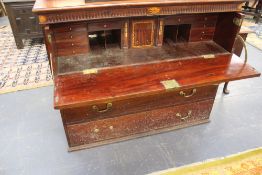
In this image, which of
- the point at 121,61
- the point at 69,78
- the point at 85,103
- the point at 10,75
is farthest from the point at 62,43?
the point at 10,75

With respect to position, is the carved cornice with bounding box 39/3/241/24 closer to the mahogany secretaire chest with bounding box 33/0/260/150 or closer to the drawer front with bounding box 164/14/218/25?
the mahogany secretaire chest with bounding box 33/0/260/150

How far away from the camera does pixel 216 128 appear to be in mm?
1979

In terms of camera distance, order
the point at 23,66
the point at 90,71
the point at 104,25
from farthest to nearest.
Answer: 1. the point at 23,66
2. the point at 104,25
3. the point at 90,71

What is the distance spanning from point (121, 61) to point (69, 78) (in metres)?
0.41

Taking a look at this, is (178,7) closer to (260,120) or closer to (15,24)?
(260,120)

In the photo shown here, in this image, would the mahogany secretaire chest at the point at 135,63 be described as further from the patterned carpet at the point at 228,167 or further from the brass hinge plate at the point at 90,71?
the patterned carpet at the point at 228,167

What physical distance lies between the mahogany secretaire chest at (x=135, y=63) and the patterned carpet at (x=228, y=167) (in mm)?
391


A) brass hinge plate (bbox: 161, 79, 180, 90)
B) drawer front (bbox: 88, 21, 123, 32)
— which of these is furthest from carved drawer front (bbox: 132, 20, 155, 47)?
brass hinge plate (bbox: 161, 79, 180, 90)

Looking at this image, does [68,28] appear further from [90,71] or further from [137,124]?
[137,124]

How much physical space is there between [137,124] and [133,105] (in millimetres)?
217

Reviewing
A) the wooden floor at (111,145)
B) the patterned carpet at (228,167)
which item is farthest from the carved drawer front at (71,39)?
the patterned carpet at (228,167)

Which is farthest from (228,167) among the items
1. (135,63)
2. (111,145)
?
(135,63)

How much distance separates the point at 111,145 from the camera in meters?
1.79

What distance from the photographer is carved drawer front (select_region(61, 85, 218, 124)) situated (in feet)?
4.99
